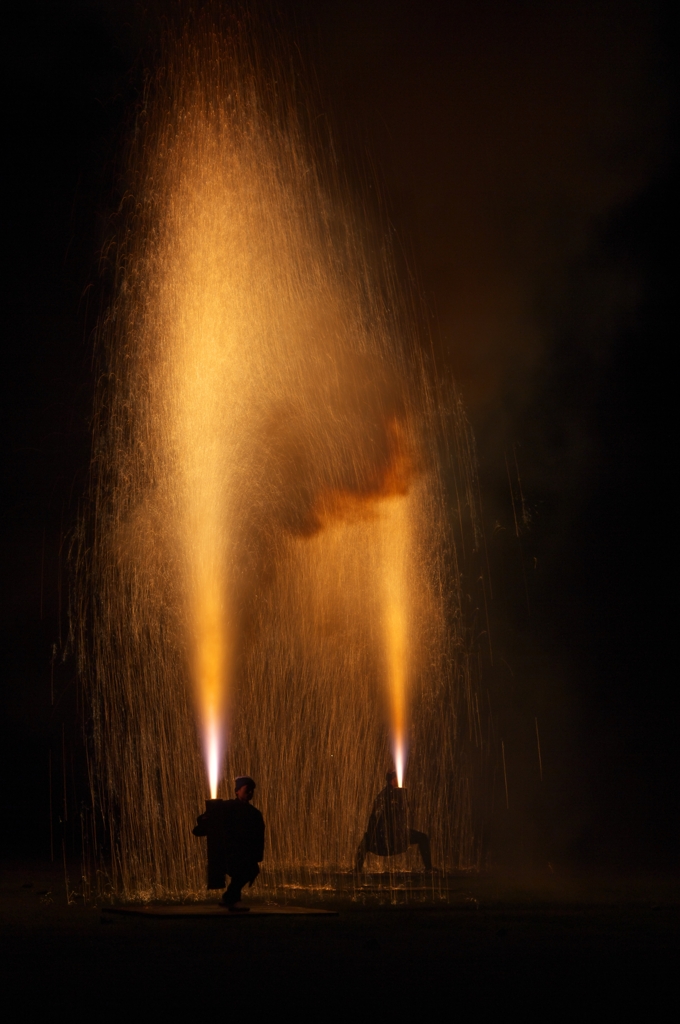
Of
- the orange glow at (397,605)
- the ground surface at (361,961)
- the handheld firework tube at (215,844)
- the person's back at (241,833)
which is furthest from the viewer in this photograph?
the orange glow at (397,605)

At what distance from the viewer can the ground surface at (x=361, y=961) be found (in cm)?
791

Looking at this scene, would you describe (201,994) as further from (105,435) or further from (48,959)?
(105,435)

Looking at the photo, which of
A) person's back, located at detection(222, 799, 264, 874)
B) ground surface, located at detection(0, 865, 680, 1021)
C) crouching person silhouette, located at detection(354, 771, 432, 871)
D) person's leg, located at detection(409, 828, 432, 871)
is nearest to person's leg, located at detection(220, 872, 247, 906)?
Answer: person's back, located at detection(222, 799, 264, 874)

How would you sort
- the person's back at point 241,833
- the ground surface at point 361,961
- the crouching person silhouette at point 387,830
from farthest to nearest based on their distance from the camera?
the crouching person silhouette at point 387,830 → the person's back at point 241,833 → the ground surface at point 361,961

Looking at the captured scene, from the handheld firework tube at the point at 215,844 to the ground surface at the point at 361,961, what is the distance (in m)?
0.75

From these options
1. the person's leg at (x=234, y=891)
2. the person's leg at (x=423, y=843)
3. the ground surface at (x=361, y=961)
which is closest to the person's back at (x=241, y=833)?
the person's leg at (x=234, y=891)

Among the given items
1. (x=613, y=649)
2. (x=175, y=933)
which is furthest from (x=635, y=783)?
(x=175, y=933)

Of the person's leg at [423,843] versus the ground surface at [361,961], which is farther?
the person's leg at [423,843]

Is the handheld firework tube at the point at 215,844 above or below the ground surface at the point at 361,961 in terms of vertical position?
above

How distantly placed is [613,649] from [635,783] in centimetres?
297

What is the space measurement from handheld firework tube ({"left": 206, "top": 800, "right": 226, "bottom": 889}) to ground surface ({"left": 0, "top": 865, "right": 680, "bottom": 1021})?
750 mm

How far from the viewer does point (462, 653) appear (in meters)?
27.4

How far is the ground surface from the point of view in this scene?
25.9 feet

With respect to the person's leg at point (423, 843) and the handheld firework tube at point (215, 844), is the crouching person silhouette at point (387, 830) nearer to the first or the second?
the person's leg at point (423, 843)
